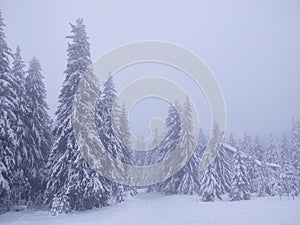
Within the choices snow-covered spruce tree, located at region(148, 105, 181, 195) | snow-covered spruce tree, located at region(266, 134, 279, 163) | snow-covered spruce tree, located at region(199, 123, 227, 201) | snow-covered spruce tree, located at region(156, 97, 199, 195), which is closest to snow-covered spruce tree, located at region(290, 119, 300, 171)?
snow-covered spruce tree, located at region(266, 134, 279, 163)

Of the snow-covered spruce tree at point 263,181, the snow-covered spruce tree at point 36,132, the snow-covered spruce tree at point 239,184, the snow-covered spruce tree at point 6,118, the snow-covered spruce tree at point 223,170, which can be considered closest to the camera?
the snow-covered spruce tree at point 6,118

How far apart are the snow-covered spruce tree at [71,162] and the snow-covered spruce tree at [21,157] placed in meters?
2.43

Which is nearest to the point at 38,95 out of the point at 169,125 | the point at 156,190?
the point at 169,125

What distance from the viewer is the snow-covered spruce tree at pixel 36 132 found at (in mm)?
26297

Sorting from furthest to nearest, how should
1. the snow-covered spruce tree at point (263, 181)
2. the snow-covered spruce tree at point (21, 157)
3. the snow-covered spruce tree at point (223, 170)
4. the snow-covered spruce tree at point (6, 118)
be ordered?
the snow-covered spruce tree at point (263, 181), the snow-covered spruce tree at point (223, 170), the snow-covered spruce tree at point (21, 157), the snow-covered spruce tree at point (6, 118)

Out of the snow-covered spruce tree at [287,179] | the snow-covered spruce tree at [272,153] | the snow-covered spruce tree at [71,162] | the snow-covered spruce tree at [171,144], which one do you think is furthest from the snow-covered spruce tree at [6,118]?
the snow-covered spruce tree at [272,153]

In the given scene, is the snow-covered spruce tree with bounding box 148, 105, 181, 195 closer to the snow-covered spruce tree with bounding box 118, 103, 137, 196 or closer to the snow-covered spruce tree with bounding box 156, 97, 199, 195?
the snow-covered spruce tree with bounding box 156, 97, 199, 195

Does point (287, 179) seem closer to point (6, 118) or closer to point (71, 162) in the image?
point (71, 162)

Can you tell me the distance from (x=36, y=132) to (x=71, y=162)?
22.4ft

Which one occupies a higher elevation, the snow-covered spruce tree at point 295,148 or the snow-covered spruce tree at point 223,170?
the snow-covered spruce tree at point 295,148

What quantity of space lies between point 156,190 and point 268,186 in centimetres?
1772

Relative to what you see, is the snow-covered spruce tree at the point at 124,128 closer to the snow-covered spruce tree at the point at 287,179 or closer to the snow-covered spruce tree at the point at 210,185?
the snow-covered spruce tree at the point at 210,185

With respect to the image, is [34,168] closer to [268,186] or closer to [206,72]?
[206,72]

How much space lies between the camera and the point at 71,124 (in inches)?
915
